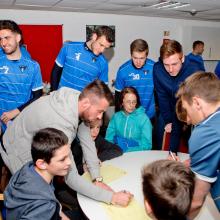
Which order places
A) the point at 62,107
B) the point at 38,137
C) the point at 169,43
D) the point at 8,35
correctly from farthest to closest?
the point at 8,35 → the point at 169,43 → the point at 62,107 → the point at 38,137

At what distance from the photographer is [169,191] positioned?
3.50ft

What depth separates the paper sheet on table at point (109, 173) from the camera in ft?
6.50

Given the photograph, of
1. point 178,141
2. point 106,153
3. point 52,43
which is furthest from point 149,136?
point 52,43

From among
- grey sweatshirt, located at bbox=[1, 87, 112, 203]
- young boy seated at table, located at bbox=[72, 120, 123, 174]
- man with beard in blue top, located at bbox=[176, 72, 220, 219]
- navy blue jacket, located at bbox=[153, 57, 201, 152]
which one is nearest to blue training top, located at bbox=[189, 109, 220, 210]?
man with beard in blue top, located at bbox=[176, 72, 220, 219]

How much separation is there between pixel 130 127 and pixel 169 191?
6.13 feet

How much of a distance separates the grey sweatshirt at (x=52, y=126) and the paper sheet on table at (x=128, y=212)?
6cm

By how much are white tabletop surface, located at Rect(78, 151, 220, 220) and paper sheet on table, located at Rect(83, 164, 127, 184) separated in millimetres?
37

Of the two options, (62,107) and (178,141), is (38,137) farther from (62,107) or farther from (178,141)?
(178,141)

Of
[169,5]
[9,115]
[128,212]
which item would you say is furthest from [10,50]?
[169,5]

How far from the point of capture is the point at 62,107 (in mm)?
1766

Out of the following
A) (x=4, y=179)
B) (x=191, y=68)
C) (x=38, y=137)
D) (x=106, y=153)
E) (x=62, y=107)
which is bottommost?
(x=4, y=179)

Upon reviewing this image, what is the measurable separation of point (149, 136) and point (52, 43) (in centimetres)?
354

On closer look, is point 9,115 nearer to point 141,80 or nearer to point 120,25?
point 141,80

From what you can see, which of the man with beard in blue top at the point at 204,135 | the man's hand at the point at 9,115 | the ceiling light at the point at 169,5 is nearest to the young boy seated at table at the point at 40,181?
the man with beard in blue top at the point at 204,135
